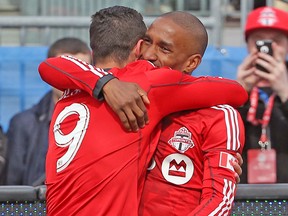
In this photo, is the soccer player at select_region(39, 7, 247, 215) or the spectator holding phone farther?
the spectator holding phone

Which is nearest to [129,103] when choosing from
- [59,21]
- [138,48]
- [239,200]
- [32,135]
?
[138,48]

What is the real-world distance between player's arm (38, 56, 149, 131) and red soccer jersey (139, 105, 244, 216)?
0.50ft

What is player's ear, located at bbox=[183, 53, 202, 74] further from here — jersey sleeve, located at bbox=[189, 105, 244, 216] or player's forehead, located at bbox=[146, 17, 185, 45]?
jersey sleeve, located at bbox=[189, 105, 244, 216]

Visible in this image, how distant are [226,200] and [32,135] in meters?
3.09

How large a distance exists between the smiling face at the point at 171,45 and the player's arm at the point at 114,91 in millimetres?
195

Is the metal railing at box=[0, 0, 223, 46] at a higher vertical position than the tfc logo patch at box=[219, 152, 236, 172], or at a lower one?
lower

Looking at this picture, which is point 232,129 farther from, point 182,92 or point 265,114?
point 265,114

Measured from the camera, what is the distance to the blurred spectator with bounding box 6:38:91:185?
586cm

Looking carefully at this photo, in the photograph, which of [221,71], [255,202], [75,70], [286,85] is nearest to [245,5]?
[221,71]

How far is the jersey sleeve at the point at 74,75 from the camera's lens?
3.14 metres

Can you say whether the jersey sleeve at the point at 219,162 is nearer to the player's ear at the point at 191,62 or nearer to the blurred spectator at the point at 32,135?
the player's ear at the point at 191,62

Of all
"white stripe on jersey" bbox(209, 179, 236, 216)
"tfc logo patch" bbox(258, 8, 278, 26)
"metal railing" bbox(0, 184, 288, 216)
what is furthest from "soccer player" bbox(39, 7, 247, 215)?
"tfc logo patch" bbox(258, 8, 278, 26)

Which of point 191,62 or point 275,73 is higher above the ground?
point 191,62

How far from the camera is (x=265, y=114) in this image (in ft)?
15.3
